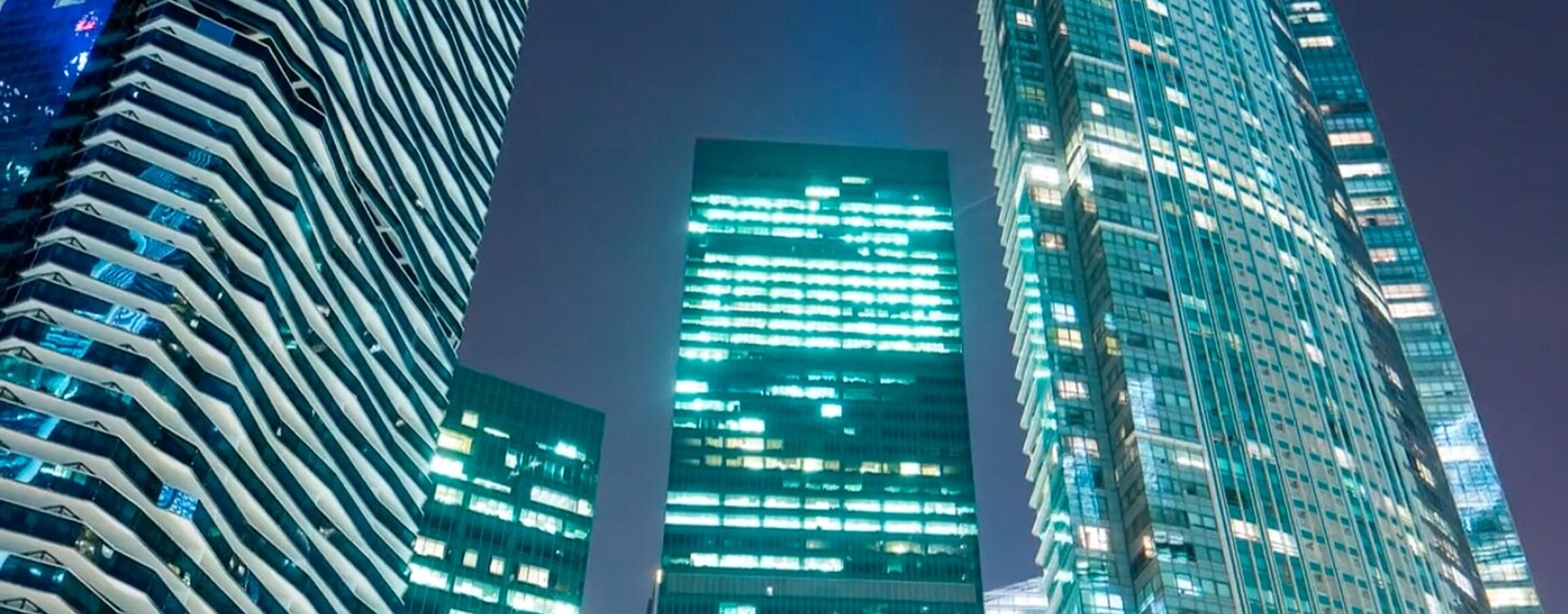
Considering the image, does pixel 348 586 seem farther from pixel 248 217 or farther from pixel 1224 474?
pixel 1224 474

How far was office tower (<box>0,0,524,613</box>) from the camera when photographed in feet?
317

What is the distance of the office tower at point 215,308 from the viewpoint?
3804 inches

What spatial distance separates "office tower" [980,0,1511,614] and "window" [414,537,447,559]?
79028 millimetres

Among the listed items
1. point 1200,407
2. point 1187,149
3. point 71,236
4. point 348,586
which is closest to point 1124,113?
point 1187,149

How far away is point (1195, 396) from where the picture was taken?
165 metres

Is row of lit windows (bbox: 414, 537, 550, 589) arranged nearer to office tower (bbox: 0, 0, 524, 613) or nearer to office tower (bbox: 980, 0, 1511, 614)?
office tower (bbox: 0, 0, 524, 613)

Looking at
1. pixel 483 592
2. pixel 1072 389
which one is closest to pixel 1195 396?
pixel 1072 389

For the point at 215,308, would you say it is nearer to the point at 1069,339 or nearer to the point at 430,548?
the point at 430,548

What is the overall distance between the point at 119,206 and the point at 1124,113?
132 metres

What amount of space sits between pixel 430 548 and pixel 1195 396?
3960 inches

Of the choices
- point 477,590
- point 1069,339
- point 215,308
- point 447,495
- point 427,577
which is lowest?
point 215,308

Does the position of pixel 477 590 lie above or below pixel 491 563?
below

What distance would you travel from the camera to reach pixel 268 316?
113 metres

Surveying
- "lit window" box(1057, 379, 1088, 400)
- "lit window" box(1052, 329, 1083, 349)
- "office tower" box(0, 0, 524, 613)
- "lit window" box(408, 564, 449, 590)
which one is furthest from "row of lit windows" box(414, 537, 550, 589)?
"lit window" box(1052, 329, 1083, 349)
